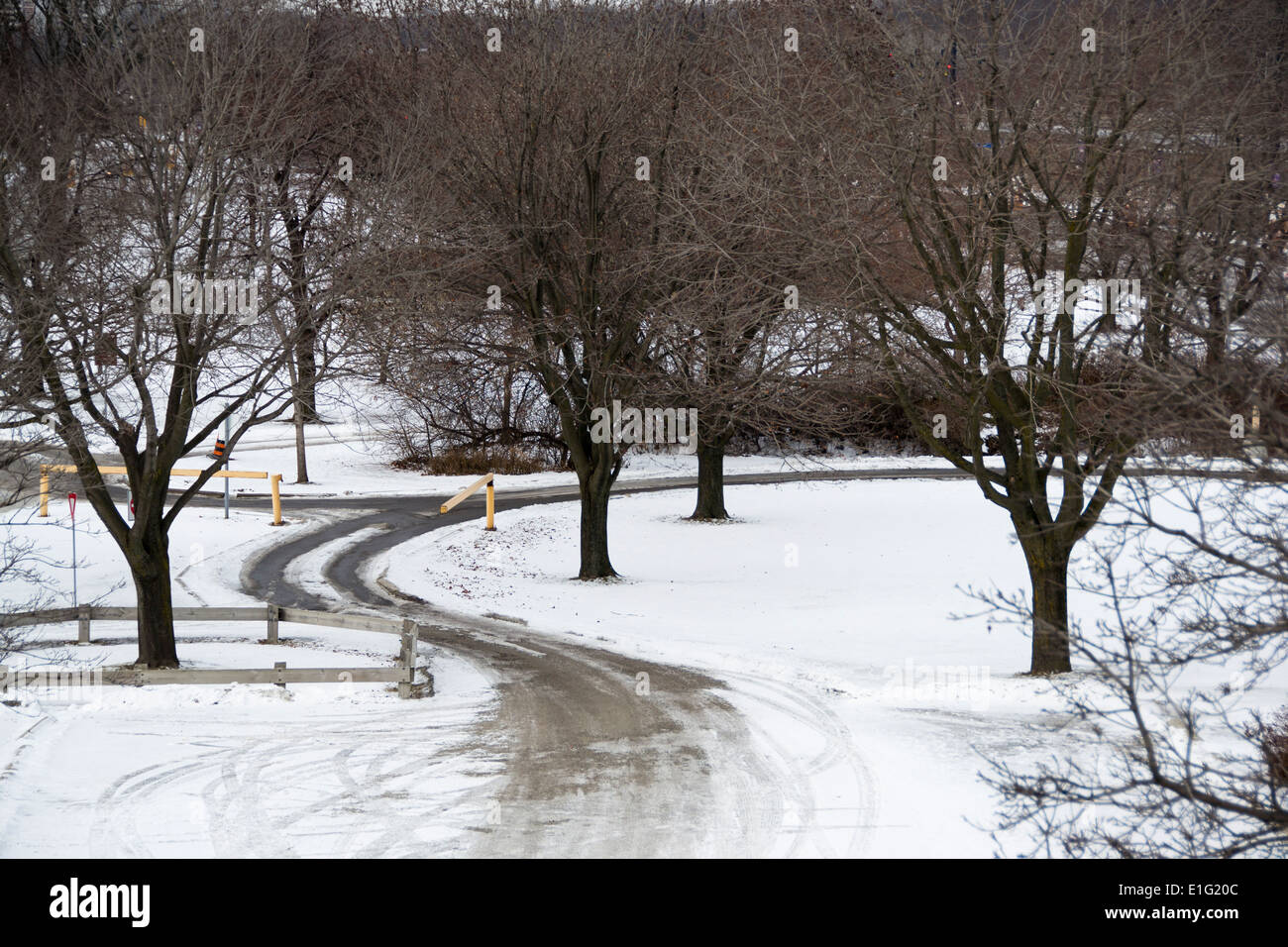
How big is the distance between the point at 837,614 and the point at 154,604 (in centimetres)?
987

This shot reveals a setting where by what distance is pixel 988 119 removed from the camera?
12.2 meters

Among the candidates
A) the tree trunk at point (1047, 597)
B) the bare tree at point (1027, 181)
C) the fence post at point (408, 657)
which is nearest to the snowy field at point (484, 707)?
the fence post at point (408, 657)

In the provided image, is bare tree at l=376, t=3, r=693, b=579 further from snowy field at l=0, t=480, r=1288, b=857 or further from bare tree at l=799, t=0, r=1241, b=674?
bare tree at l=799, t=0, r=1241, b=674

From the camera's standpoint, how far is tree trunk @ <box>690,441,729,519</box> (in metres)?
27.1

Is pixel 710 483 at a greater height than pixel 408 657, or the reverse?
pixel 710 483

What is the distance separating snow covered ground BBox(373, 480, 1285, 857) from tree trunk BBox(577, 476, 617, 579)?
46cm

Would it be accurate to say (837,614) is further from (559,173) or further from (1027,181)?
(559,173)

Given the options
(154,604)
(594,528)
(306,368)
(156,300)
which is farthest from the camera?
(594,528)

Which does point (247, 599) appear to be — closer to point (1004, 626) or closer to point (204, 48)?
point (204, 48)

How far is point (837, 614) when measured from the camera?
18109 mm

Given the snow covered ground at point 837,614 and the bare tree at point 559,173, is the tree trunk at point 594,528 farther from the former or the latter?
the bare tree at point 559,173

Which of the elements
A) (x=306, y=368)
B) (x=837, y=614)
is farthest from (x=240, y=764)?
(x=837, y=614)

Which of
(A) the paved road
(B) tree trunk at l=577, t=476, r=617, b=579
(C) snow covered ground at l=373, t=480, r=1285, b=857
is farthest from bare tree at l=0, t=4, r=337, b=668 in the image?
(B) tree trunk at l=577, t=476, r=617, b=579

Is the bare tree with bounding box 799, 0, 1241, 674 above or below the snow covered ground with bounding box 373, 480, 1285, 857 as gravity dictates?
above
